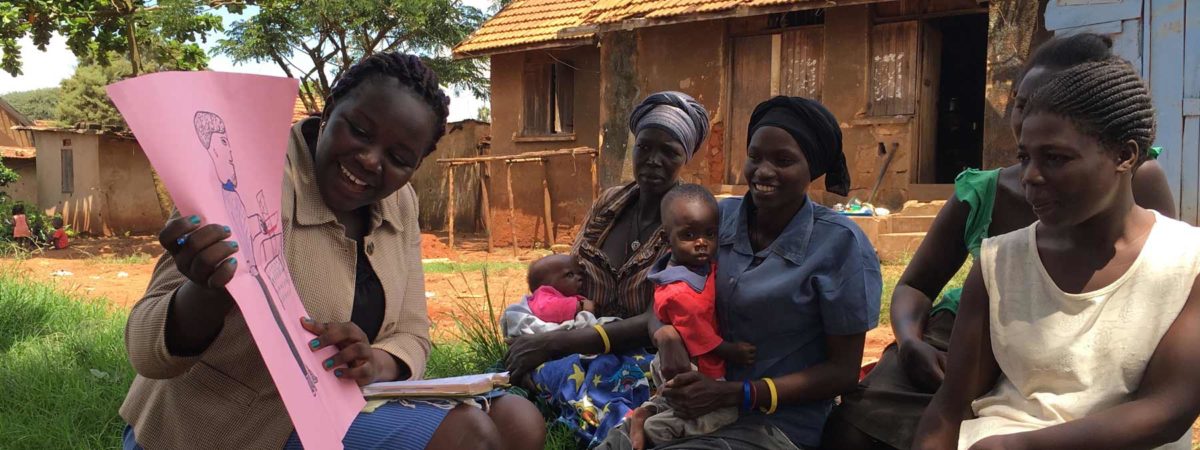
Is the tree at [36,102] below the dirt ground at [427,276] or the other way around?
the other way around

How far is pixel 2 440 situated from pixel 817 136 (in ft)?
10.7

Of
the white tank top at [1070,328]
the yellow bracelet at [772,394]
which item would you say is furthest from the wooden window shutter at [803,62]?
the white tank top at [1070,328]

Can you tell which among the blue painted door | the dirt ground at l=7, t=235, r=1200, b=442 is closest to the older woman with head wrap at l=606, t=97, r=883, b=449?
the dirt ground at l=7, t=235, r=1200, b=442

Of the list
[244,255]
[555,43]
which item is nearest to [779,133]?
[244,255]

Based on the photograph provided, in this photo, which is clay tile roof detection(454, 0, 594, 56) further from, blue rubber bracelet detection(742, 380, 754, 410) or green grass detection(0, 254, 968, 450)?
blue rubber bracelet detection(742, 380, 754, 410)

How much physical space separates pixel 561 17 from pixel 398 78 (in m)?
12.5

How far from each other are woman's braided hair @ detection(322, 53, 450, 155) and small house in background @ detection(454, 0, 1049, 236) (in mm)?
7240

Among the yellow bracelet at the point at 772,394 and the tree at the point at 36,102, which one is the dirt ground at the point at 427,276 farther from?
the tree at the point at 36,102

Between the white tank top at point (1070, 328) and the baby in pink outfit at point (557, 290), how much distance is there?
1536mm

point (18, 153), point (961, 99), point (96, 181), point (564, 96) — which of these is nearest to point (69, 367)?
point (564, 96)

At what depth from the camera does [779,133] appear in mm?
2500

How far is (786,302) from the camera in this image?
2.42 metres

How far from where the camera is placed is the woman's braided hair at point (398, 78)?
6.70 ft

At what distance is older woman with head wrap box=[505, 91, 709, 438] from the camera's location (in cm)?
308
